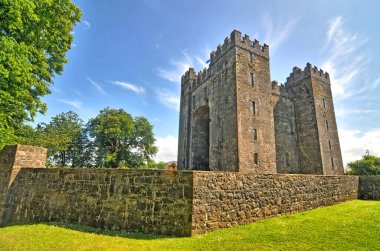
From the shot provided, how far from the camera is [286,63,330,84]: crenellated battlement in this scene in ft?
94.4

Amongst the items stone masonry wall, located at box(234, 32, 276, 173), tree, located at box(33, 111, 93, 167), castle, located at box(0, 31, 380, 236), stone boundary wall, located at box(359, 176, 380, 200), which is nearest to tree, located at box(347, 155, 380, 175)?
stone boundary wall, located at box(359, 176, 380, 200)

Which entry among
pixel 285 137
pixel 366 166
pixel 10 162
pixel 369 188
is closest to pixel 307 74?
pixel 285 137

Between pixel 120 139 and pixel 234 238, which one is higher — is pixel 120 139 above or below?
above

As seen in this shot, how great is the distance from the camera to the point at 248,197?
29.5 feet

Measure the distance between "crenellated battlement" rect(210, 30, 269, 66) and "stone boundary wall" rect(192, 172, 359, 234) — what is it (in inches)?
647

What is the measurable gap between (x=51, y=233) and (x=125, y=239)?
114 inches

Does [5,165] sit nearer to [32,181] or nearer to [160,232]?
[32,181]

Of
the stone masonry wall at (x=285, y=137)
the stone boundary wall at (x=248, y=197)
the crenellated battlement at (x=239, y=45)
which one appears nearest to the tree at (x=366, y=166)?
the stone masonry wall at (x=285, y=137)

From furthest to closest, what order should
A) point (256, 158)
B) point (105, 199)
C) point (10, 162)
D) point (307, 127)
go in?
1. point (307, 127)
2. point (256, 158)
3. point (10, 162)
4. point (105, 199)

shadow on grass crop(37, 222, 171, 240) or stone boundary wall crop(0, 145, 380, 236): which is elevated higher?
stone boundary wall crop(0, 145, 380, 236)

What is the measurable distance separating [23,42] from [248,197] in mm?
11588

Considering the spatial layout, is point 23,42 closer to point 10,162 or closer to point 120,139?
point 10,162

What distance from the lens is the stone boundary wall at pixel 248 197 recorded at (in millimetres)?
7750

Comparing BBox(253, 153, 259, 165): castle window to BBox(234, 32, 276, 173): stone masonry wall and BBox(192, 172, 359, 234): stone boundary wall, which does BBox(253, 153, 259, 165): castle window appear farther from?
BBox(192, 172, 359, 234): stone boundary wall
